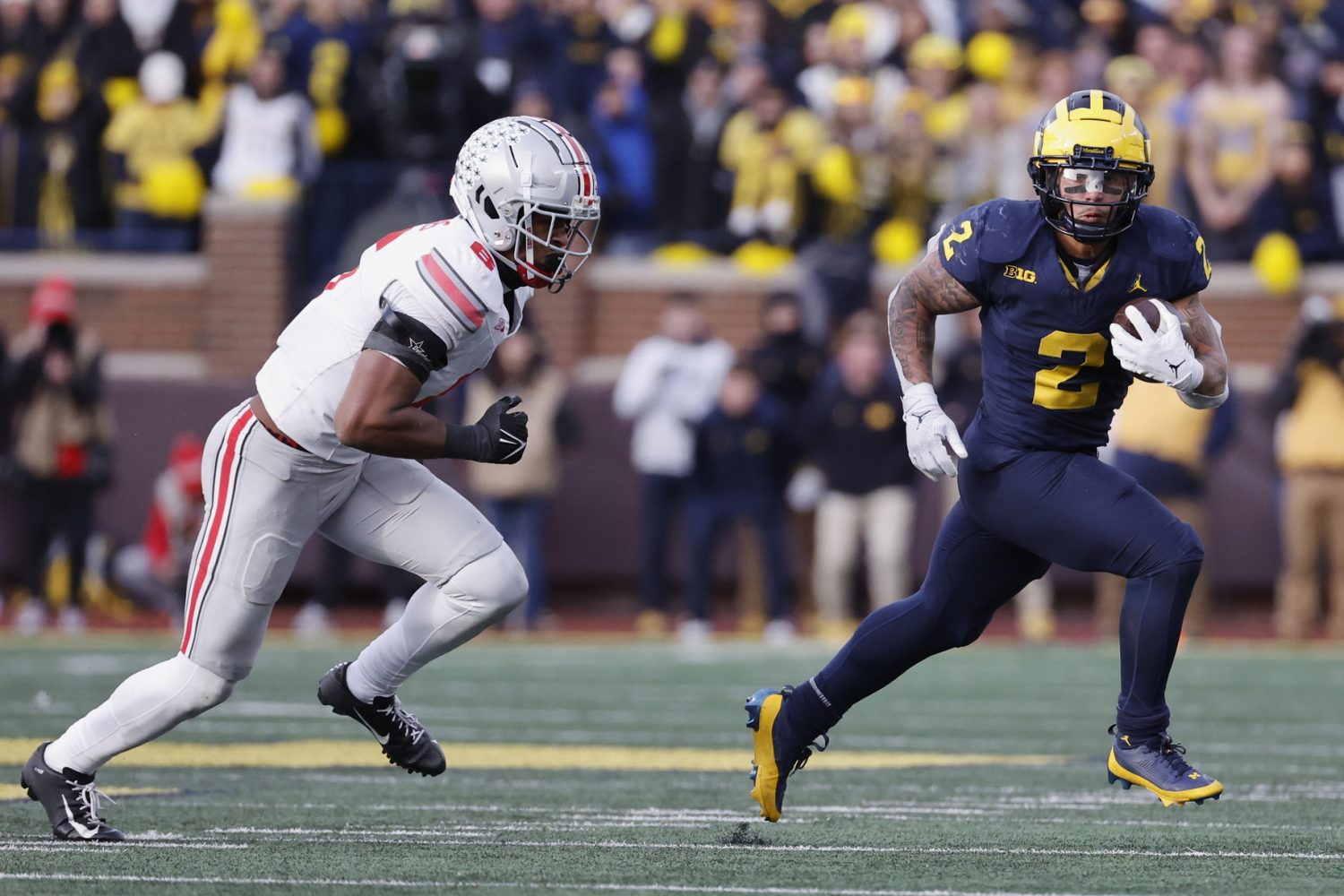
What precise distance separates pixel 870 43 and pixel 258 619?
33.9 feet

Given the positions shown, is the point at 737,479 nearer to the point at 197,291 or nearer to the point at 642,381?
the point at 642,381

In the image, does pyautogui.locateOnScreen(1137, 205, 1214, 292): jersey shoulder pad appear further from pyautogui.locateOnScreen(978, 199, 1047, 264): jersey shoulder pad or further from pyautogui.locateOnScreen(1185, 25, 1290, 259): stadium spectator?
pyautogui.locateOnScreen(1185, 25, 1290, 259): stadium spectator

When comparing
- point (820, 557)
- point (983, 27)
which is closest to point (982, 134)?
point (983, 27)

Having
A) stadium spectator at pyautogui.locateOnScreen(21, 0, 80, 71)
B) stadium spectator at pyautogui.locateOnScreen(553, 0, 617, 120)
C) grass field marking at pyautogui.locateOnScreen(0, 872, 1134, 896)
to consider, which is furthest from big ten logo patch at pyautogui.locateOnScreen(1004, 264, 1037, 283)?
stadium spectator at pyautogui.locateOnScreen(21, 0, 80, 71)

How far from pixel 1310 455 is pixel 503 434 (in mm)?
8198

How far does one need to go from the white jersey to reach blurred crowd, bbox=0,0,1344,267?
8199mm

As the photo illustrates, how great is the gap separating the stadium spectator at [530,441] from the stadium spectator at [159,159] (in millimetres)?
3172

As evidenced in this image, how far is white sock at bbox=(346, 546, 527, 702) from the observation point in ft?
18.0

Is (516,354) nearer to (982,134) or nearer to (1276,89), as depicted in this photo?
(982,134)

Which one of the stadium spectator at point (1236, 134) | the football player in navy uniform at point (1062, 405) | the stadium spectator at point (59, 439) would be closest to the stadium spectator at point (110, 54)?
the stadium spectator at point (59, 439)

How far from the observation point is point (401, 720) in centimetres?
573

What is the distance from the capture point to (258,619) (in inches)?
210

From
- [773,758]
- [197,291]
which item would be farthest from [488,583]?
[197,291]

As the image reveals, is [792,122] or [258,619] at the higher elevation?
[792,122]
